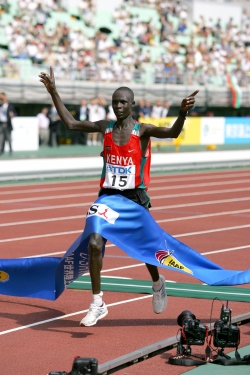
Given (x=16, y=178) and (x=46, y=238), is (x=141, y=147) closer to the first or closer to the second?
(x=46, y=238)

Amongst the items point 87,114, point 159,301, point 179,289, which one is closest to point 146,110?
point 87,114

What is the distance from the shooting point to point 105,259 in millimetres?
10734

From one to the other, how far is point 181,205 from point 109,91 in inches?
740

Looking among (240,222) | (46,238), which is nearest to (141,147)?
(46,238)

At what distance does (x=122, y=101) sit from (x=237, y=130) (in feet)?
106

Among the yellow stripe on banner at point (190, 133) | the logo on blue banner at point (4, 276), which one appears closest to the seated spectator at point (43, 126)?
the yellow stripe on banner at point (190, 133)

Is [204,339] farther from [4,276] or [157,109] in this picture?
[157,109]

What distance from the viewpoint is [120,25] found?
40.3 meters

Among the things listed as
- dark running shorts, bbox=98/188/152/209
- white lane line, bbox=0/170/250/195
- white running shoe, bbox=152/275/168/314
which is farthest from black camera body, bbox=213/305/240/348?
white lane line, bbox=0/170/250/195

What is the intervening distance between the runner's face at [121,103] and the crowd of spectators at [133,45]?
25354 mm

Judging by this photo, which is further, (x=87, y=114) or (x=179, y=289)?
(x=87, y=114)

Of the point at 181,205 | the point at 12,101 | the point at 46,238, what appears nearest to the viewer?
the point at 46,238

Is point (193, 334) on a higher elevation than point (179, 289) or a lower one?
higher

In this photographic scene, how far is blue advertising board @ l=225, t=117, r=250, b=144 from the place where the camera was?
37875 mm
